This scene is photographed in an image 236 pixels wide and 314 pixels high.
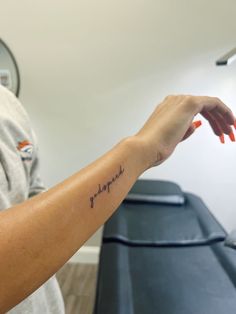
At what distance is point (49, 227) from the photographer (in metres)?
0.24

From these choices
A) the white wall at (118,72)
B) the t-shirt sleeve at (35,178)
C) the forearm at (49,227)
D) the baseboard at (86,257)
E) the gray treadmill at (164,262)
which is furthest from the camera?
the baseboard at (86,257)

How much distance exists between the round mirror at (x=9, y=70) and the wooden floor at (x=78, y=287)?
1235mm

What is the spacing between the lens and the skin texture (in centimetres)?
21

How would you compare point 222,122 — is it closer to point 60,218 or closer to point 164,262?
point 60,218

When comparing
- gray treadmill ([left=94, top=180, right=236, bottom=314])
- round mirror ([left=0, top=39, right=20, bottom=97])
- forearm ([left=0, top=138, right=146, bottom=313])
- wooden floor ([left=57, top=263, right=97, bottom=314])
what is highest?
round mirror ([left=0, top=39, right=20, bottom=97])

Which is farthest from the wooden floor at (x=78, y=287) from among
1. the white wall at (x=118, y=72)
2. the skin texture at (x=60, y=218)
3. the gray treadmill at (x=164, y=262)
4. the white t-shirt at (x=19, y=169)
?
the skin texture at (x=60, y=218)

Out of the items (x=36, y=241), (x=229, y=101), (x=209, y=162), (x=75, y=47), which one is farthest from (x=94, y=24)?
(x=36, y=241)

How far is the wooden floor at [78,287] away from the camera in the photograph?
5.30ft

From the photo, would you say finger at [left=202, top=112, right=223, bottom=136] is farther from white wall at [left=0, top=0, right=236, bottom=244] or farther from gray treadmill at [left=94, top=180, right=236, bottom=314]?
white wall at [left=0, top=0, right=236, bottom=244]

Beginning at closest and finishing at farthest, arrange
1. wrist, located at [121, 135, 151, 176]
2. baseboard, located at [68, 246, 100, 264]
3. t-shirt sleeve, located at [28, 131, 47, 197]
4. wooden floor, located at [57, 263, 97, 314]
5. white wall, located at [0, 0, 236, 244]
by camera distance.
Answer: wrist, located at [121, 135, 151, 176], t-shirt sleeve, located at [28, 131, 47, 197], wooden floor, located at [57, 263, 97, 314], white wall, located at [0, 0, 236, 244], baseboard, located at [68, 246, 100, 264]

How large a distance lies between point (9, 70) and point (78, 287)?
4.95 feet

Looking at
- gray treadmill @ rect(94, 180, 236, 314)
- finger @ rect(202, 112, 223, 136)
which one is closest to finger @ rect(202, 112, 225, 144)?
finger @ rect(202, 112, 223, 136)

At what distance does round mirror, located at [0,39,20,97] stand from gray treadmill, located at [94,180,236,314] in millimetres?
1095

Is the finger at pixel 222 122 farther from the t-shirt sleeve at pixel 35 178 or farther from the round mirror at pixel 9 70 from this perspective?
the round mirror at pixel 9 70
